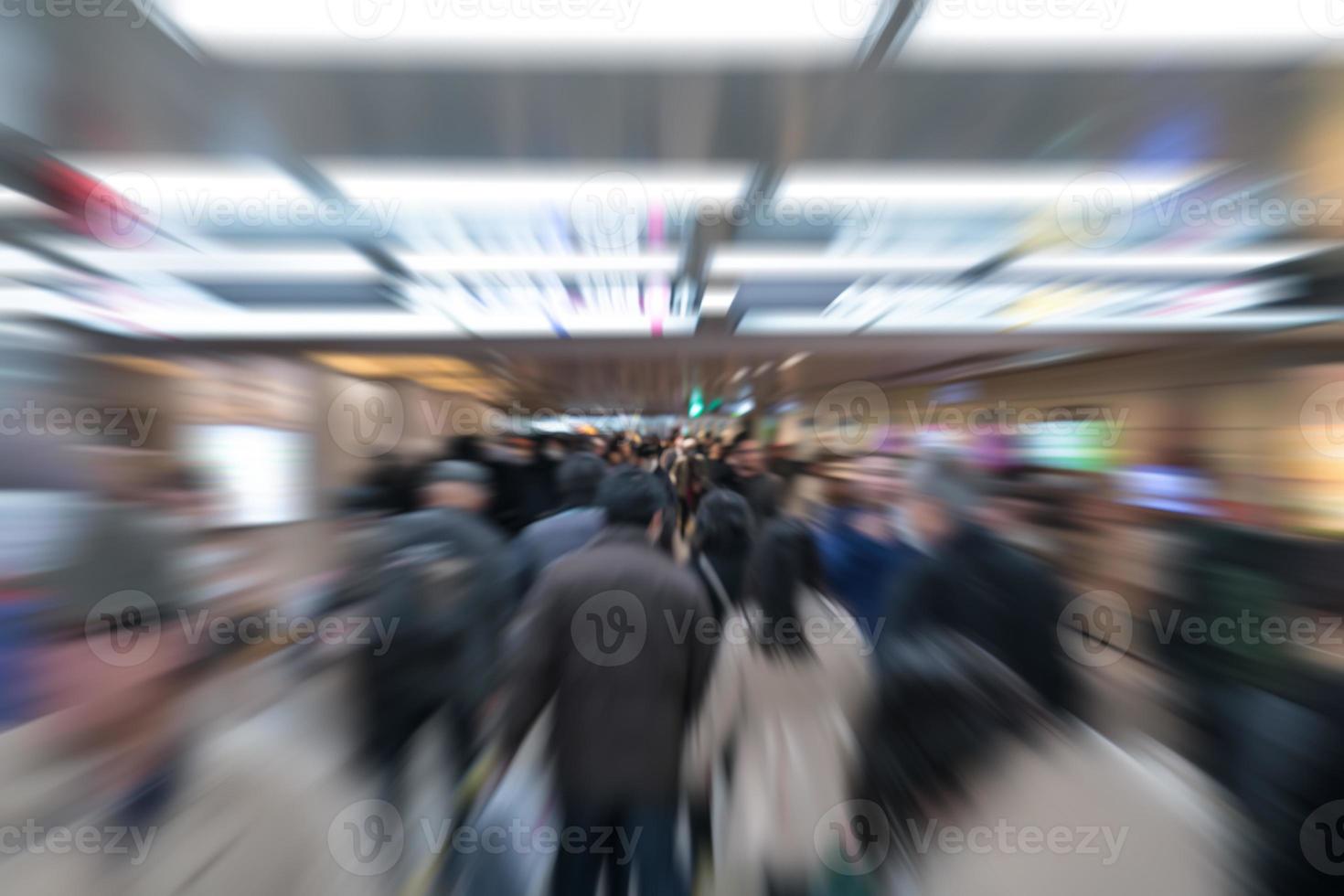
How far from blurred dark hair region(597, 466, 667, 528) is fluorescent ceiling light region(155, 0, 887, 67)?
1236 millimetres

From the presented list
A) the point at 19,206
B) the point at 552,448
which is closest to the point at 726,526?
the point at 552,448

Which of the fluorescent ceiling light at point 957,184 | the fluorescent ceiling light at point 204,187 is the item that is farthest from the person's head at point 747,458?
the fluorescent ceiling light at point 204,187

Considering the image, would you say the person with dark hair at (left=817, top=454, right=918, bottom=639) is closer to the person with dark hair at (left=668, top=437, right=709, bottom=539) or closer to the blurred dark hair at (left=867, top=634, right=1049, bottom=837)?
the blurred dark hair at (left=867, top=634, right=1049, bottom=837)

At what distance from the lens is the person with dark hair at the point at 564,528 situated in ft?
5.47

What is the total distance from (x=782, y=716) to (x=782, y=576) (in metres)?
0.54

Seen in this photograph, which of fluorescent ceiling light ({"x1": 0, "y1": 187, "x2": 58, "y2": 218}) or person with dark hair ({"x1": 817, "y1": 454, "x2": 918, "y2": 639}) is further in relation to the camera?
person with dark hair ({"x1": 817, "y1": 454, "x2": 918, "y2": 639})

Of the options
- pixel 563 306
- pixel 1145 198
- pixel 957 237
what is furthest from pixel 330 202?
pixel 1145 198

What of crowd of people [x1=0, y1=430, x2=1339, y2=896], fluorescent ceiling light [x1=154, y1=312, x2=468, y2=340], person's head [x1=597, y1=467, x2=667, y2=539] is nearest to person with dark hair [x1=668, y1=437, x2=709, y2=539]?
person's head [x1=597, y1=467, x2=667, y2=539]

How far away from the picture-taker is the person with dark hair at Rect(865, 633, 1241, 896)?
33.5 inches

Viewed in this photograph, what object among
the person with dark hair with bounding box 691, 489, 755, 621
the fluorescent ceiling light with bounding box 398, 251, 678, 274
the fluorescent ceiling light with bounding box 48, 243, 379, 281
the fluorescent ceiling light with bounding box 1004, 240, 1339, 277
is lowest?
the person with dark hair with bounding box 691, 489, 755, 621

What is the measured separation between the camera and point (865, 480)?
91.7 inches

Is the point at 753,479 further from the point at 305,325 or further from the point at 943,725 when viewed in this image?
the point at 305,325

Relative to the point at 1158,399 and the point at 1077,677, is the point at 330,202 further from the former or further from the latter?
the point at 1158,399

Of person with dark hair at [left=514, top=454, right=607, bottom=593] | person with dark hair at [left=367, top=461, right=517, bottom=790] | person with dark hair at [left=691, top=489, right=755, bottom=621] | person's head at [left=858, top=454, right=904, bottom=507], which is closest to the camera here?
person with dark hair at [left=367, top=461, right=517, bottom=790]
